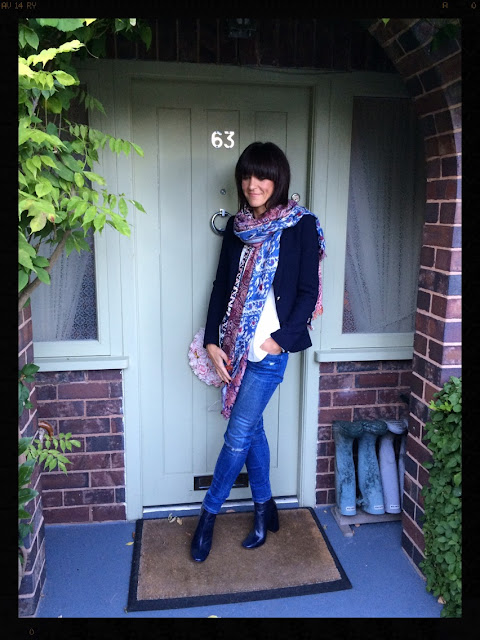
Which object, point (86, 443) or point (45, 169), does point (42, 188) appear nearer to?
point (45, 169)

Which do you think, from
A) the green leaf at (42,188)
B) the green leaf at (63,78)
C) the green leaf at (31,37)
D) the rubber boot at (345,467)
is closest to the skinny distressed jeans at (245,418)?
the rubber boot at (345,467)

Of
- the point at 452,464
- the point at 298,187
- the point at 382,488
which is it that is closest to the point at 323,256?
the point at 298,187

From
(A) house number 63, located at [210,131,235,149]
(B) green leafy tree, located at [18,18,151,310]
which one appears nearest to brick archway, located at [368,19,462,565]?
(A) house number 63, located at [210,131,235,149]

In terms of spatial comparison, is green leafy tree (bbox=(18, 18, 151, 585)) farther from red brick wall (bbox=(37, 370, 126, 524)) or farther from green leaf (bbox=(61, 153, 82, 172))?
red brick wall (bbox=(37, 370, 126, 524))

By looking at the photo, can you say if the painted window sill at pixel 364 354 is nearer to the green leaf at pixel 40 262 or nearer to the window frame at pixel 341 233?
the window frame at pixel 341 233

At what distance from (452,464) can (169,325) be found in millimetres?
1472

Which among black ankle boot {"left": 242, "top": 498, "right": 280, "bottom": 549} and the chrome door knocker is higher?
the chrome door knocker

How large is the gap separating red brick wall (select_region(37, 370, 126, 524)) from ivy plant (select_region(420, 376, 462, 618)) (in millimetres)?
1495

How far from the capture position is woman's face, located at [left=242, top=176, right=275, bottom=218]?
2.37m

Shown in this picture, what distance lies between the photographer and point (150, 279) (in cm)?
276

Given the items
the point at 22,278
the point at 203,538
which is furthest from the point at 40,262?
the point at 203,538

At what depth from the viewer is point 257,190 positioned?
7.79 ft

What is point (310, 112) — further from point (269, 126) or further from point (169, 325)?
point (169, 325)

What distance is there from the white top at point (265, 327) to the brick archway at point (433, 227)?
68 centimetres
